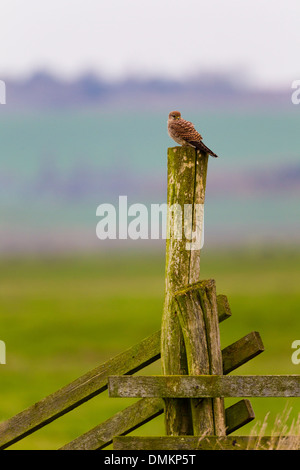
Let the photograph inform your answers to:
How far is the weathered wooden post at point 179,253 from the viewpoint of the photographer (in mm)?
7355

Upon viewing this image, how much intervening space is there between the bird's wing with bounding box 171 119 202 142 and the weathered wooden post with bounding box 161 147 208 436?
0.67 meters

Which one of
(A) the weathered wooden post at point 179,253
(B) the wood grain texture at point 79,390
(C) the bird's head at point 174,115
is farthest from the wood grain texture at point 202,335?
(C) the bird's head at point 174,115

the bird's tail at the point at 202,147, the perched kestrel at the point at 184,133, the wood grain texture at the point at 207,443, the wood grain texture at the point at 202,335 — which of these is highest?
the perched kestrel at the point at 184,133

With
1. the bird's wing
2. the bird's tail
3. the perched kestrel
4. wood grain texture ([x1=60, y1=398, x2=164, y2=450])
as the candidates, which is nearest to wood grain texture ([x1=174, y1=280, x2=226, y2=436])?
wood grain texture ([x1=60, y1=398, x2=164, y2=450])

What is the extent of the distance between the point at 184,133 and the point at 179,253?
1.64m

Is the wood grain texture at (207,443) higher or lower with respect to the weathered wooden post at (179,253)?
lower

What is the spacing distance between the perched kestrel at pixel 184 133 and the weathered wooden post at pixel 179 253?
1.07 ft

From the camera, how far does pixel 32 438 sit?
3173cm

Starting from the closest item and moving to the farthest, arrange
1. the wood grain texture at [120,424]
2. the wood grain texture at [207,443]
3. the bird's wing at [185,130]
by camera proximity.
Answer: the wood grain texture at [207,443] < the wood grain texture at [120,424] < the bird's wing at [185,130]

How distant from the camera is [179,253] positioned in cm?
758

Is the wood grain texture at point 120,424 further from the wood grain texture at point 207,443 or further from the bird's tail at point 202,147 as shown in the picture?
the bird's tail at point 202,147

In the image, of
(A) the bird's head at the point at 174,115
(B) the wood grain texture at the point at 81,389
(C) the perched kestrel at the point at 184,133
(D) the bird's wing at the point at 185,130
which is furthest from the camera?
(A) the bird's head at the point at 174,115
